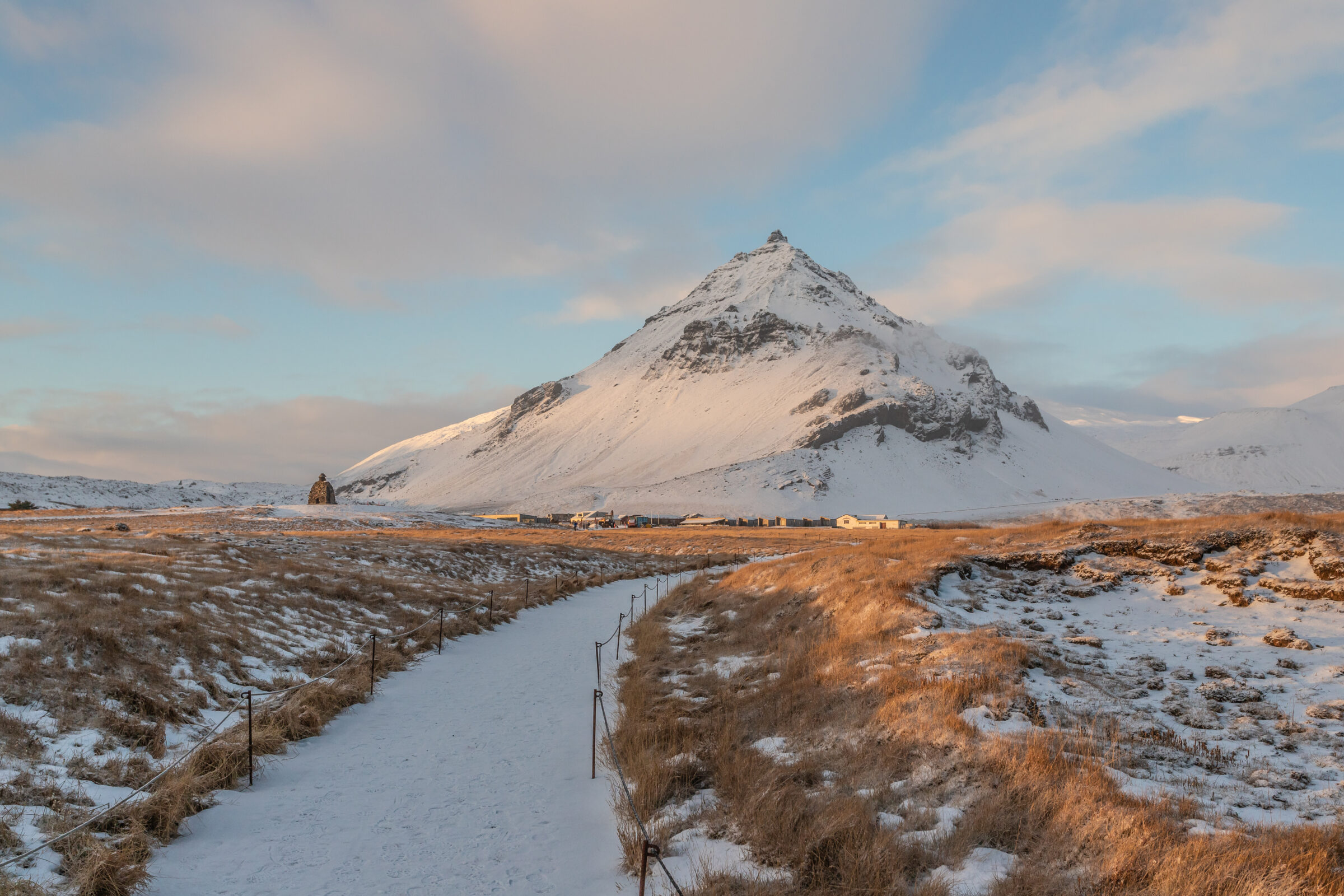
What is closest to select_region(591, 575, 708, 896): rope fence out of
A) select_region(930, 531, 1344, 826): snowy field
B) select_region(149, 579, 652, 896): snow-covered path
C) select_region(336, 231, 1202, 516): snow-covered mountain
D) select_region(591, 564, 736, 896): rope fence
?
select_region(591, 564, 736, 896): rope fence

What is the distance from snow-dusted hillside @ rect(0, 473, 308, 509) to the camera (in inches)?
4006

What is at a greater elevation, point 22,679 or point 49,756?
point 22,679

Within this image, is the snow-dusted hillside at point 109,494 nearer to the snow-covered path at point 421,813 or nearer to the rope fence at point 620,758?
the rope fence at point 620,758

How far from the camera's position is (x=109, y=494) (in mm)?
121688

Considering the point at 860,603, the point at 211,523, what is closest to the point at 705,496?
the point at 211,523

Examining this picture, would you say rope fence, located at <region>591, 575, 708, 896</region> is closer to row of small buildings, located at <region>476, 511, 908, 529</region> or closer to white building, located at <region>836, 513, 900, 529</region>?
white building, located at <region>836, 513, 900, 529</region>

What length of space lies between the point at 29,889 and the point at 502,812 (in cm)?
430

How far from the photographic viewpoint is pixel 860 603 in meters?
13.8

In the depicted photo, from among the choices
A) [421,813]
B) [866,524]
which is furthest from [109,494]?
[421,813]

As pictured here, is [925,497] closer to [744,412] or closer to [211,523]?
[744,412]

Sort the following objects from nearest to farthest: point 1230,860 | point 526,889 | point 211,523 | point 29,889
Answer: point 1230,860, point 29,889, point 526,889, point 211,523

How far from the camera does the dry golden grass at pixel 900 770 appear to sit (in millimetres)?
5086

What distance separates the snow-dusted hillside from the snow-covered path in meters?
116

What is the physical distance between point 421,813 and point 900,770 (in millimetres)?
5760
